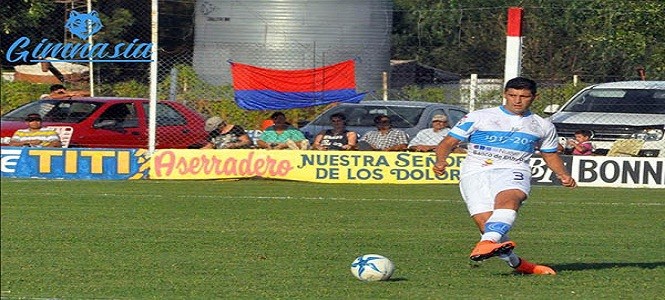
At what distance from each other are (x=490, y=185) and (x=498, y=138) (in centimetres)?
34

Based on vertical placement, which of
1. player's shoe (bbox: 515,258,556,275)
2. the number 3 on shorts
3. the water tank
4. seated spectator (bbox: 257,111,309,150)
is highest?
the water tank

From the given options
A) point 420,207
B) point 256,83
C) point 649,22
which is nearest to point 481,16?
point 649,22

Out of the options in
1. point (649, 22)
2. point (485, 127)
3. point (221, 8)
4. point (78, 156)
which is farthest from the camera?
point (221, 8)

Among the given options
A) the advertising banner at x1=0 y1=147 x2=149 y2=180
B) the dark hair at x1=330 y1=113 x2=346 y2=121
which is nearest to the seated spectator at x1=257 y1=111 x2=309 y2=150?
the dark hair at x1=330 y1=113 x2=346 y2=121

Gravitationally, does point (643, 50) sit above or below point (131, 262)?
above

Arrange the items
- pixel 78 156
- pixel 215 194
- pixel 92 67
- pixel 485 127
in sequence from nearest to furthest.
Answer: pixel 485 127, pixel 215 194, pixel 78 156, pixel 92 67

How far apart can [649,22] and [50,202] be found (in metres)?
11.2

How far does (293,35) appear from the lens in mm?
22297

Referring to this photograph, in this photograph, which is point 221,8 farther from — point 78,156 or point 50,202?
point 50,202

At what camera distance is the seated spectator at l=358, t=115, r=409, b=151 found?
1945 centimetres

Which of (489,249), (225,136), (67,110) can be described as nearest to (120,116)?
(67,110)

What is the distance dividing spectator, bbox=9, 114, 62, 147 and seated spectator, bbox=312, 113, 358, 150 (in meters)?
3.81

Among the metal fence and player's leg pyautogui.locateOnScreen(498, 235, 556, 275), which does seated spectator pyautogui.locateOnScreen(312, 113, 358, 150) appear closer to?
the metal fence

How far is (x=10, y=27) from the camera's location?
22.3 metres
